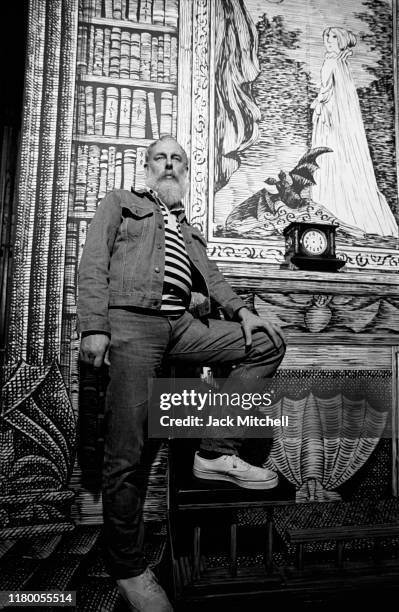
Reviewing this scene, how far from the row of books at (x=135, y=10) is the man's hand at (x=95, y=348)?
2248 mm

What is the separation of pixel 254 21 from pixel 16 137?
1837 millimetres

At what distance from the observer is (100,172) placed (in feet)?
7.71

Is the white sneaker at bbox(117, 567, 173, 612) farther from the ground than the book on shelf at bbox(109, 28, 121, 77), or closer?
closer

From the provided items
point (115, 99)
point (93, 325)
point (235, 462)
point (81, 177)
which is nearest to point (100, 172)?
point (81, 177)

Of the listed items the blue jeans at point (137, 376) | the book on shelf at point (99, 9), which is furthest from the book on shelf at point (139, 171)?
the blue jeans at point (137, 376)

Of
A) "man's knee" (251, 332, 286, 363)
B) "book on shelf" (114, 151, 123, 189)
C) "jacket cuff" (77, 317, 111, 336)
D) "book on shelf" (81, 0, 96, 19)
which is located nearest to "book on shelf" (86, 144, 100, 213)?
"book on shelf" (114, 151, 123, 189)

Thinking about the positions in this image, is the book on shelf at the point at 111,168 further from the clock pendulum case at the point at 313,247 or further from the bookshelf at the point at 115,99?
the clock pendulum case at the point at 313,247

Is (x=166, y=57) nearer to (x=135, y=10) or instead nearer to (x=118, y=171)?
(x=135, y=10)

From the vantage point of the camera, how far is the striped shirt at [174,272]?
168cm

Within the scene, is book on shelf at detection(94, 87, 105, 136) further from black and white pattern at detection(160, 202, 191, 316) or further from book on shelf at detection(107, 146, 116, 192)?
black and white pattern at detection(160, 202, 191, 316)

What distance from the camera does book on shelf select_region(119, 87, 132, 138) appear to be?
2.40 metres

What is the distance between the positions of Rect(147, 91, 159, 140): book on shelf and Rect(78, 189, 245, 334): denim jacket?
0.77m

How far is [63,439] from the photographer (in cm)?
206

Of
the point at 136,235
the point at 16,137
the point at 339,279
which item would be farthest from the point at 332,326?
the point at 16,137
